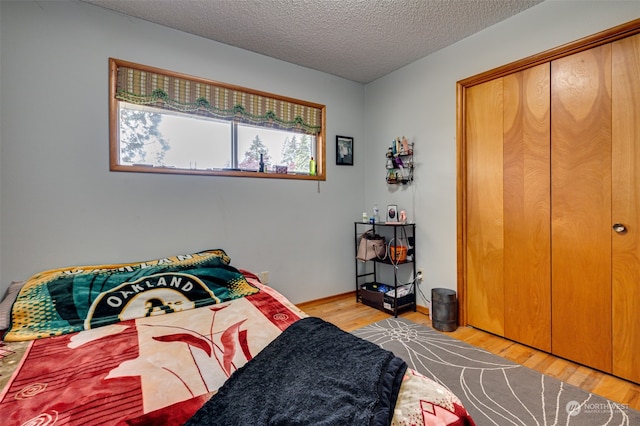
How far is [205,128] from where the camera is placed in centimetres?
265

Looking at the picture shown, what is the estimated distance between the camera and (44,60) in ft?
6.51

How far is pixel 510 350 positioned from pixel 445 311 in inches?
20.7

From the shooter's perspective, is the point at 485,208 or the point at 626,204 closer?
the point at 626,204

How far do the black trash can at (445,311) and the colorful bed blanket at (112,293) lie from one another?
1651 millimetres

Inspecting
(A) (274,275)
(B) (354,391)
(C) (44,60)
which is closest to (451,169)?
(A) (274,275)

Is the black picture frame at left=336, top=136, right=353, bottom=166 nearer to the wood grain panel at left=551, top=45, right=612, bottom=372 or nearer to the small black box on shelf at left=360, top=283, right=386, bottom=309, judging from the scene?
the small black box on shelf at left=360, top=283, right=386, bottom=309

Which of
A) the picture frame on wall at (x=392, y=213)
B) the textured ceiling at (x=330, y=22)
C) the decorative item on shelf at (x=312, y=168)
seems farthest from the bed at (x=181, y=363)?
the textured ceiling at (x=330, y=22)

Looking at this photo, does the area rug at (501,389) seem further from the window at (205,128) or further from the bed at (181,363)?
the window at (205,128)

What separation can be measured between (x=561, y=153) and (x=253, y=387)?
2.45 m

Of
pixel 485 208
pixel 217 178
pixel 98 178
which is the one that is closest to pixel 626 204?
pixel 485 208

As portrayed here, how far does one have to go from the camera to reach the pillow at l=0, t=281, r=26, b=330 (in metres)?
1.48

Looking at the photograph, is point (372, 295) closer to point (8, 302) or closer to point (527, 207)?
point (527, 207)

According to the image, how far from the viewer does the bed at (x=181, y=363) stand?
836 millimetres

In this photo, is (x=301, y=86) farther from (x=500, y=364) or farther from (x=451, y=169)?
(x=500, y=364)
